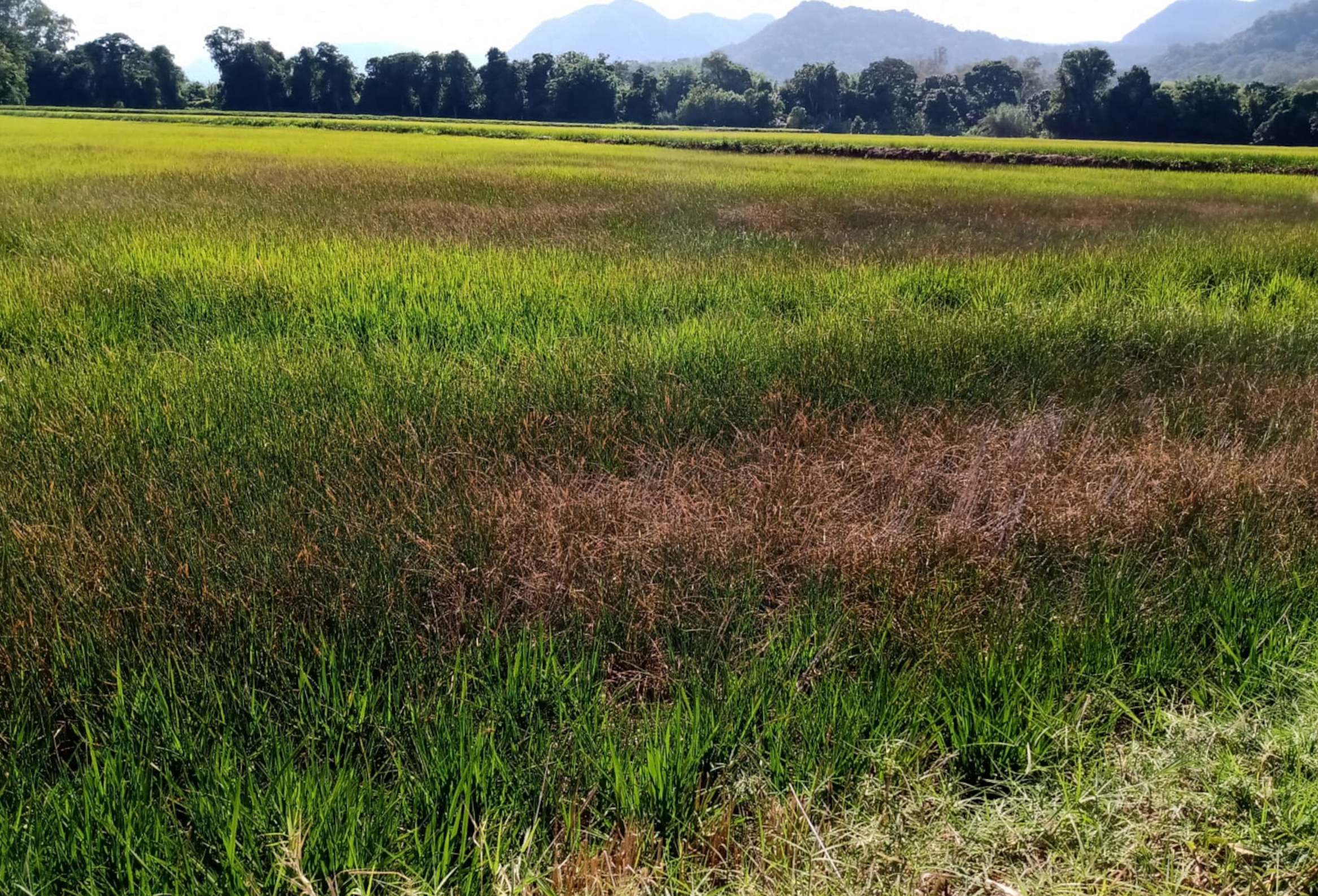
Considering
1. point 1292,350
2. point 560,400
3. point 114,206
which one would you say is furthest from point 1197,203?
point 114,206

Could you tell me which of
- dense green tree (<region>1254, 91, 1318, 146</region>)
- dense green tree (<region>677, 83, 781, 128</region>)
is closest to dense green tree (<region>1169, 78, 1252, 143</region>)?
dense green tree (<region>1254, 91, 1318, 146</region>)

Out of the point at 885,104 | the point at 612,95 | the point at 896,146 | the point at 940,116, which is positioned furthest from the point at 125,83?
the point at 940,116

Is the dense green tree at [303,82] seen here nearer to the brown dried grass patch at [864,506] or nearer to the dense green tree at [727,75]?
the dense green tree at [727,75]

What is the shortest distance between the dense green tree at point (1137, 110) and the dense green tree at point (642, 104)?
46.8 m

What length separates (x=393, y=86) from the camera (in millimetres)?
78688

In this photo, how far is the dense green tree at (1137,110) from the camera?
5959 centimetres

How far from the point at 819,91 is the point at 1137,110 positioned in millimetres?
43100

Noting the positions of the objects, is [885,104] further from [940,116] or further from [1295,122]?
[1295,122]

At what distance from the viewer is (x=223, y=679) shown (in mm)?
1838

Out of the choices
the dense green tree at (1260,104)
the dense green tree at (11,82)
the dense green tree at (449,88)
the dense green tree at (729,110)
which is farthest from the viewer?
the dense green tree at (729,110)

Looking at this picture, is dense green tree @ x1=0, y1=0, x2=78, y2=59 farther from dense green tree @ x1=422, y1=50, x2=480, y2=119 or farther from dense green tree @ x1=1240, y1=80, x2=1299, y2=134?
dense green tree @ x1=1240, y1=80, x2=1299, y2=134

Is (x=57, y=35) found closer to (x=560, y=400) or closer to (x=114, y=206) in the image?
(x=114, y=206)

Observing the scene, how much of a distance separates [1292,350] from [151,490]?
6.35 m

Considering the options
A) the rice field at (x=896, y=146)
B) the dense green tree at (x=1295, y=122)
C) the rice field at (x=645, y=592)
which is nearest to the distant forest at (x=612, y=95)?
the dense green tree at (x=1295, y=122)
